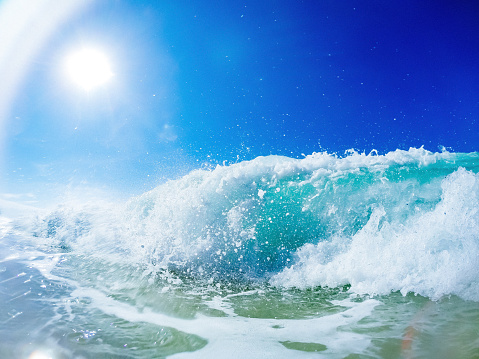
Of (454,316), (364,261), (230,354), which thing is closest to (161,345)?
(230,354)

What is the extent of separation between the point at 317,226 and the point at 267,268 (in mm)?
1418

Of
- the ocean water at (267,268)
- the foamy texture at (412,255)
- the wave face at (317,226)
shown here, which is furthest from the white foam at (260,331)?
the wave face at (317,226)

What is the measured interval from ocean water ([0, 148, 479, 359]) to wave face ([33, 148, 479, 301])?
1.0 inches

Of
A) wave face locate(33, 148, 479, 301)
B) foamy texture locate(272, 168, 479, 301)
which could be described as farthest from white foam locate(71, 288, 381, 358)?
wave face locate(33, 148, 479, 301)

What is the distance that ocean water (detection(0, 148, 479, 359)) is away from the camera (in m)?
2.38

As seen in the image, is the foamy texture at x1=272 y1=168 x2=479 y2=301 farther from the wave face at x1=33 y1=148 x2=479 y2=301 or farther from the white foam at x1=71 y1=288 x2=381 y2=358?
the white foam at x1=71 y1=288 x2=381 y2=358

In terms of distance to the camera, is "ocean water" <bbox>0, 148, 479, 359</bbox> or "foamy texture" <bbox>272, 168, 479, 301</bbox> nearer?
"ocean water" <bbox>0, 148, 479, 359</bbox>

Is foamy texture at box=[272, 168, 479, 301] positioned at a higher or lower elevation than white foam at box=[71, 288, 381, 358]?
higher

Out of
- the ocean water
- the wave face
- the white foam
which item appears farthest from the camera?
the wave face

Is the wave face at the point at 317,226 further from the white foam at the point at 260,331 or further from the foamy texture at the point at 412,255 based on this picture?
the white foam at the point at 260,331

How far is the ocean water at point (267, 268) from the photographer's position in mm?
2375

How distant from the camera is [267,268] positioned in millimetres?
5031

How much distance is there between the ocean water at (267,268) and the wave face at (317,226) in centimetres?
3

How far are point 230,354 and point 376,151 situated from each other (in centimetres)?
596
